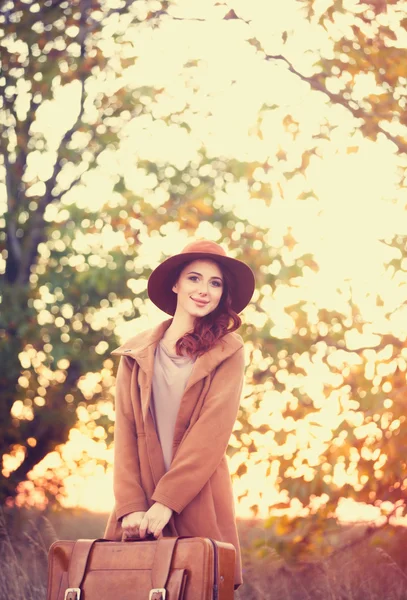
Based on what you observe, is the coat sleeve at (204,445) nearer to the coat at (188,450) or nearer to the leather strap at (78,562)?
the coat at (188,450)

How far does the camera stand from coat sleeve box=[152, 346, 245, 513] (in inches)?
128

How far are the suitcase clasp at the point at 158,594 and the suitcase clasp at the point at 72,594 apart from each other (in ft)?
0.94

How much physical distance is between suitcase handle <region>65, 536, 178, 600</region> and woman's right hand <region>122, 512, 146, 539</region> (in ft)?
0.29

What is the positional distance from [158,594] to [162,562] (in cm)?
10

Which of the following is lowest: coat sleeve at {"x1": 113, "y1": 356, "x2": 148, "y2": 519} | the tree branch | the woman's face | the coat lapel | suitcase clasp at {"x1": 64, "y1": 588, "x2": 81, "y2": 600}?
suitcase clasp at {"x1": 64, "y1": 588, "x2": 81, "y2": 600}

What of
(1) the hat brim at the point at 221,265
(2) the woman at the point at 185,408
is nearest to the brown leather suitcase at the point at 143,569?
(2) the woman at the point at 185,408

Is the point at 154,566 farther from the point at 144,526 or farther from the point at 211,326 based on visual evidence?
the point at 211,326

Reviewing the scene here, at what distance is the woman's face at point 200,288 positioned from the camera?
3574mm

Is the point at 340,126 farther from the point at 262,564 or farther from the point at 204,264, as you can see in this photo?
the point at 262,564

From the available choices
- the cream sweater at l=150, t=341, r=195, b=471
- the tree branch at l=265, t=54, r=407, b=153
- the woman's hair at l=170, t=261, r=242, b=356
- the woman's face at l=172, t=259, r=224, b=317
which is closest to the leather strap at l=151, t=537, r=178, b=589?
the cream sweater at l=150, t=341, r=195, b=471

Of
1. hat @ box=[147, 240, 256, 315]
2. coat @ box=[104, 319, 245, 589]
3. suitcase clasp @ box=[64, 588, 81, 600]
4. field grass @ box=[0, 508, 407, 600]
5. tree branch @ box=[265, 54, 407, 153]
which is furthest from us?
field grass @ box=[0, 508, 407, 600]

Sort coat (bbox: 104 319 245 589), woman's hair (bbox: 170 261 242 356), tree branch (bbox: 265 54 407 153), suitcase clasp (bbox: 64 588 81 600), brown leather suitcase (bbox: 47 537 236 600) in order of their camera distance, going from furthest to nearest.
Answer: tree branch (bbox: 265 54 407 153) < woman's hair (bbox: 170 261 242 356) < coat (bbox: 104 319 245 589) < suitcase clasp (bbox: 64 588 81 600) < brown leather suitcase (bbox: 47 537 236 600)

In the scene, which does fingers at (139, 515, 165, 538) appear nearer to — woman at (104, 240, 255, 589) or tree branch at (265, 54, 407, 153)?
woman at (104, 240, 255, 589)

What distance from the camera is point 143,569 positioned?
3.08m
